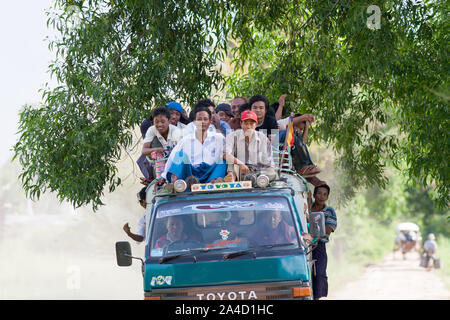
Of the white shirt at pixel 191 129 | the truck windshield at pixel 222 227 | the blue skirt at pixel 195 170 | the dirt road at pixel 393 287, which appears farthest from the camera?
the dirt road at pixel 393 287

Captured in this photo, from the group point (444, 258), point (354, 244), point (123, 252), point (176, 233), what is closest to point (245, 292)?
point (176, 233)

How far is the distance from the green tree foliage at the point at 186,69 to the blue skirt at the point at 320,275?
2.36m

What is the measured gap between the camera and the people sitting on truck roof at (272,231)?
24.0ft

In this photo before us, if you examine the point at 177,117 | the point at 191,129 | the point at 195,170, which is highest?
the point at 177,117

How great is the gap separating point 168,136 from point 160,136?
100mm

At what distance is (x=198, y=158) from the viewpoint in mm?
8289

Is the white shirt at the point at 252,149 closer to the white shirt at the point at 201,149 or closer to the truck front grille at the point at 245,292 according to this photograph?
the white shirt at the point at 201,149

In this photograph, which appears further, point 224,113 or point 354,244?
point 354,244

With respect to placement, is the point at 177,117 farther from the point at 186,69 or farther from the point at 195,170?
the point at 186,69

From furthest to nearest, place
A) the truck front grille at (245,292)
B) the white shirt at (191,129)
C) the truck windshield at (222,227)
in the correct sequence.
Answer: the white shirt at (191,129), the truck windshield at (222,227), the truck front grille at (245,292)

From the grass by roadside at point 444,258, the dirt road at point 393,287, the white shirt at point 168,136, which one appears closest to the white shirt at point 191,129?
the white shirt at point 168,136

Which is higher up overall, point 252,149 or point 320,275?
point 252,149

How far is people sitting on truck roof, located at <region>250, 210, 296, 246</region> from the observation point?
7.30m
